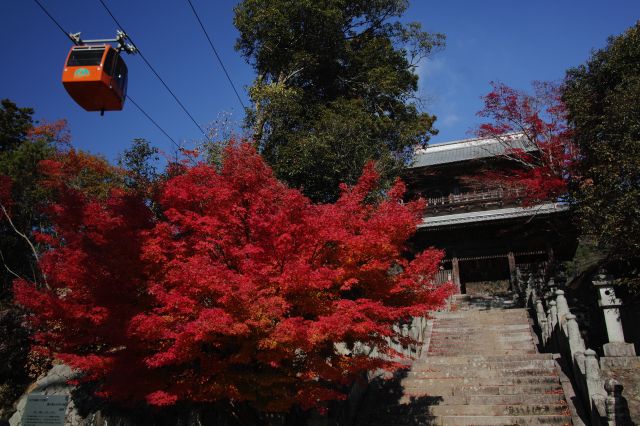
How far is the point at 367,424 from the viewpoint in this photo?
12.1 metres

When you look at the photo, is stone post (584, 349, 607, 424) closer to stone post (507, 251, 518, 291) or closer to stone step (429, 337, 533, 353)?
stone step (429, 337, 533, 353)

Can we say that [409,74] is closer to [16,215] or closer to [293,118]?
[293,118]

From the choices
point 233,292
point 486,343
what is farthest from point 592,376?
point 233,292

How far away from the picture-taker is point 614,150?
1302 cm

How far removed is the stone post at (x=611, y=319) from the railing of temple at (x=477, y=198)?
1138cm

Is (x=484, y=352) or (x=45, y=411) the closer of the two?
(x=45, y=411)

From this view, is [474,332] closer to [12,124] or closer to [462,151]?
[462,151]

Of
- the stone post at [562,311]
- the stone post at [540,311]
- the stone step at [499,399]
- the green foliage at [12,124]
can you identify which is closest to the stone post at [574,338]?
the stone post at [562,311]

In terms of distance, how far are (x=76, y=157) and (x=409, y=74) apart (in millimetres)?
19661

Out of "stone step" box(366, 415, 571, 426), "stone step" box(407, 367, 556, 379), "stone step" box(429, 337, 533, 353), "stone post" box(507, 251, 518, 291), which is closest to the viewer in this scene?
"stone step" box(366, 415, 571, 426)

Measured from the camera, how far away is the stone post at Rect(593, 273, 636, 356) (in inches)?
449

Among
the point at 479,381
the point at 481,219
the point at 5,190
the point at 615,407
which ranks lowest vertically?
the point at 479,381

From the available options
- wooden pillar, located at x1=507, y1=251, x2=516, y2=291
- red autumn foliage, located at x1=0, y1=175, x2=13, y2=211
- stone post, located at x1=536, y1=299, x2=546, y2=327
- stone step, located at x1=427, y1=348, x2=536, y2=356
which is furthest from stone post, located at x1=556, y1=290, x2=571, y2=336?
red autumn foliage, located at x1=0, y1=175, x2=13, y2=211

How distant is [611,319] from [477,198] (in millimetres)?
14605
